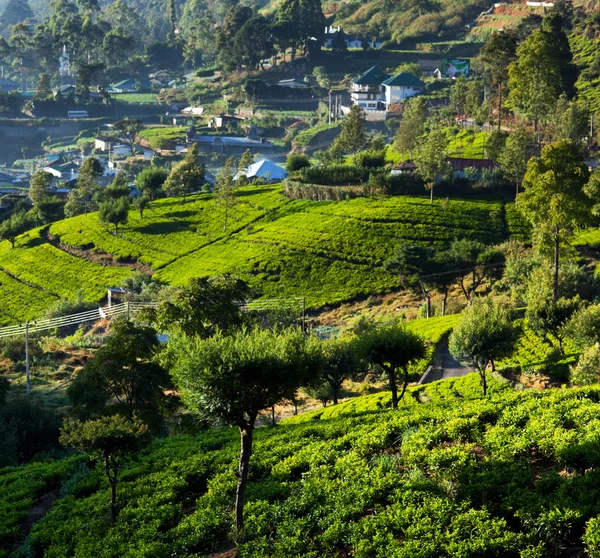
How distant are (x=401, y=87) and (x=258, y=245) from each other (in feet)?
264

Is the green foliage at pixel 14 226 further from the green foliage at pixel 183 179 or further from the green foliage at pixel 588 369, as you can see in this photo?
the green foliage at pixel 588 369

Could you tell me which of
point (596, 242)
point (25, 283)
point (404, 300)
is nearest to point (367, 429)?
point (404, 300)

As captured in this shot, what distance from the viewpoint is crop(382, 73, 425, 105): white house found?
482 feet

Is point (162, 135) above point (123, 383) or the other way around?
above

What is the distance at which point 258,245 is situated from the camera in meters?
76.1

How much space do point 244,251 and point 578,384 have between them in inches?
1884

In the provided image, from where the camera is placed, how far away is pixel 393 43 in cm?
17688

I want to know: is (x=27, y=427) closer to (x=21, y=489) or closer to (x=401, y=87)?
(x=21, y=489)

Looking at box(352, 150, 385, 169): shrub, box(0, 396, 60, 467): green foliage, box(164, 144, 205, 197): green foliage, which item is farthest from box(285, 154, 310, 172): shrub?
box(0, 396, 60, 467): green foliage

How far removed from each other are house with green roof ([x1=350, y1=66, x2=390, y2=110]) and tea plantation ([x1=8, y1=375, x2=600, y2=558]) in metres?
129

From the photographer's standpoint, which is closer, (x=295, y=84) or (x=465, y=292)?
(x=465, y=292)

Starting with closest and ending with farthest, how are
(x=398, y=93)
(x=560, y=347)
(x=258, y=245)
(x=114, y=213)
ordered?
(x=560, y=347), (x=258, y=245), (x=114, y=213), (x=398, y=93)

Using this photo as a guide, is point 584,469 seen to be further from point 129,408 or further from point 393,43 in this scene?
point 393,43

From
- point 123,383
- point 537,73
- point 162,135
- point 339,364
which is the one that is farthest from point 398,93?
point 123,383
